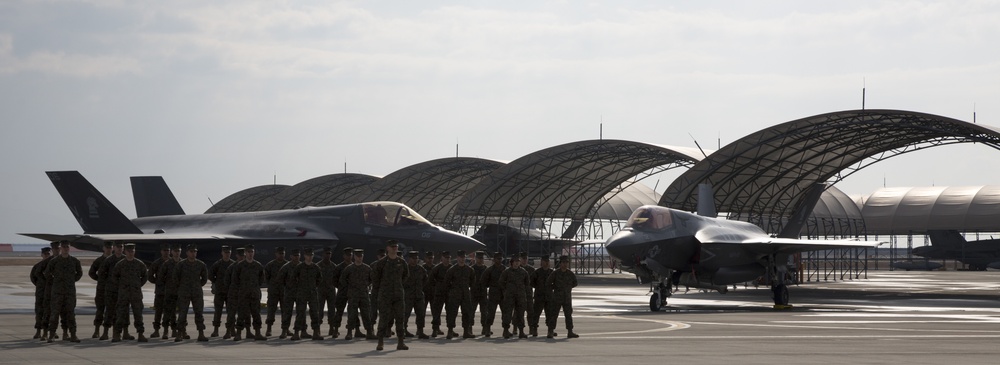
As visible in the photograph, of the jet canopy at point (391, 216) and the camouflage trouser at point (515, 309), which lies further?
the jet canopy at point (391, 216)

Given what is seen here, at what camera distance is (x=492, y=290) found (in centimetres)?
1786

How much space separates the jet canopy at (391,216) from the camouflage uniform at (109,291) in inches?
375

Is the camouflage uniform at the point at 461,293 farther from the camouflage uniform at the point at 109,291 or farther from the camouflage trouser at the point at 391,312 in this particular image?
the camouflage uniform at the point at 109,291

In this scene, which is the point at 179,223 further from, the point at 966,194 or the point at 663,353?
the point at 966,194

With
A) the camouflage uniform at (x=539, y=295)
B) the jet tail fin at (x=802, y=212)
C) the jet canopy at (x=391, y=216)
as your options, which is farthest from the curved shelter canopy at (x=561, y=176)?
the camouflage uniform at (x=539, y=295)

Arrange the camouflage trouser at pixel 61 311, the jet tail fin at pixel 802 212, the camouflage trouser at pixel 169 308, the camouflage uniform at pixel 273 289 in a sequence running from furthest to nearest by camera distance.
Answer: the jet tail fin at pixel 802 212, the camouflage uniform at pixel 273 289, the camouflage trouser at pixel 169 308, the camouflage trouser at pixel 61 311

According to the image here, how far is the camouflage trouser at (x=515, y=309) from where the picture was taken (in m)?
17.3

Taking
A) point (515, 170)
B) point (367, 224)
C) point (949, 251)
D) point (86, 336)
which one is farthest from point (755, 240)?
point (949, 251)

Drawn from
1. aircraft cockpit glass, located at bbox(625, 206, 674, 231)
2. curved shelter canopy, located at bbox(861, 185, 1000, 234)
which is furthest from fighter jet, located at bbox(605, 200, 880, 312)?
curved shelter canopy, located at bbox(861, 185, 1000, 234)

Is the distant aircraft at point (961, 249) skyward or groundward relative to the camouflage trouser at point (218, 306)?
skyward

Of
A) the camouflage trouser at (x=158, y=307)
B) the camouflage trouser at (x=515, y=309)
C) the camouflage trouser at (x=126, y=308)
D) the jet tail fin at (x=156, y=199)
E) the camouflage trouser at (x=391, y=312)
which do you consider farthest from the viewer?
the jet tail fin at (x=156, y=199)

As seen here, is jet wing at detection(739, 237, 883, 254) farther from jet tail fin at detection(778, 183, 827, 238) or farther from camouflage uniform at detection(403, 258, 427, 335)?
camouflage uniform at detection(403, 258, 427, 335)

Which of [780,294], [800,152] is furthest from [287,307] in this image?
[800,152]

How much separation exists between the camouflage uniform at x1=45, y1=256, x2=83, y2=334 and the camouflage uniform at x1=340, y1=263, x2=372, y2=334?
12.7ft
